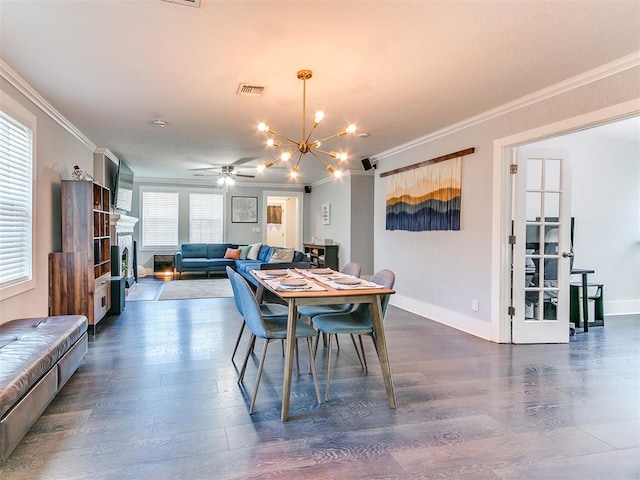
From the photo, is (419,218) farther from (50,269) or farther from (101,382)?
(50,269)

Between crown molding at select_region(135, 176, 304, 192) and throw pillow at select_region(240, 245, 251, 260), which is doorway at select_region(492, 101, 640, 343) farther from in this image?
crown molding at select_region(135, 176, 304, 192)

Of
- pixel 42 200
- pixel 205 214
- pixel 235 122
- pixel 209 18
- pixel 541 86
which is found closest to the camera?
pixel 209 18

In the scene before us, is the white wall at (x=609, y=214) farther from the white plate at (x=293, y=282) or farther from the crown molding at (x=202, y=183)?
the crown molding at (x=202, y=183)

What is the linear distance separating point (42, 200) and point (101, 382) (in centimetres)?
205

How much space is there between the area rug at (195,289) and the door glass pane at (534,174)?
484 cm

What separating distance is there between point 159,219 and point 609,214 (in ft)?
29.3

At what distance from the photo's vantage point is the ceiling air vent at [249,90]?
331cm

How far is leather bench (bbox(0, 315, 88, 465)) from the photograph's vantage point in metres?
1.90

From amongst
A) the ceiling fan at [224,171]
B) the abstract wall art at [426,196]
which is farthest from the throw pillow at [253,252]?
the abstract wall art at [426,196]

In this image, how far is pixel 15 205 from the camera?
332cm

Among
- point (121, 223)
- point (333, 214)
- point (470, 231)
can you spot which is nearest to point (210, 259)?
point (121, 223)

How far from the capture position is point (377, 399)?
267 cm

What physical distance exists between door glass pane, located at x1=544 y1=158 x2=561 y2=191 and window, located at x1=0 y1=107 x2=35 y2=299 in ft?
16.3

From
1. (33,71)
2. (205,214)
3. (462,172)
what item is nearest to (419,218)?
(462,172)
